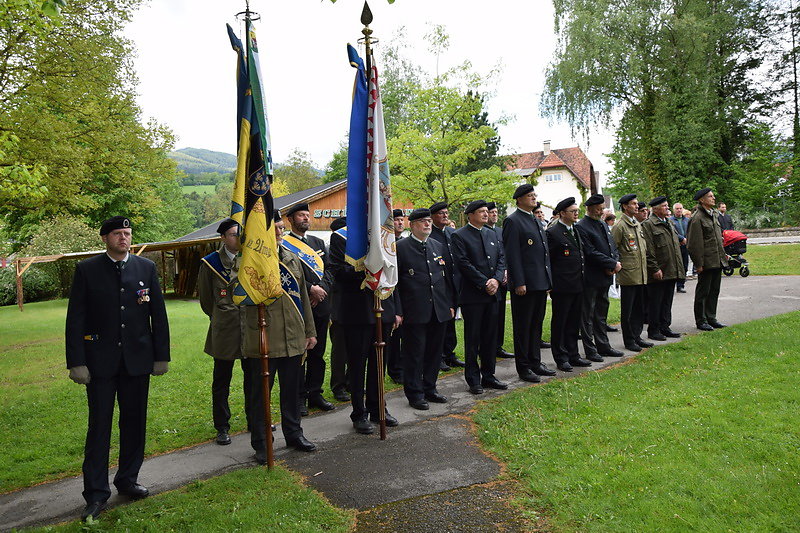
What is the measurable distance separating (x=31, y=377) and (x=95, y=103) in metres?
9.77

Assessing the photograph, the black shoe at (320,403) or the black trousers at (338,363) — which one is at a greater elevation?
the black trousers at (338,363)

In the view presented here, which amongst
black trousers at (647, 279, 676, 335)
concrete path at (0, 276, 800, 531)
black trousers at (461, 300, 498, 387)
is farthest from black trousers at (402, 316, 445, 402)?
black trousers at (647, 279, 676, 335)

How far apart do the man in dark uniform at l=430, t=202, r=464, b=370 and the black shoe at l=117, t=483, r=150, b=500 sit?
4.03 metres

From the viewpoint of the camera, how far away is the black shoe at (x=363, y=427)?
18.6 feet

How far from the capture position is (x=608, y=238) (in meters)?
8.57

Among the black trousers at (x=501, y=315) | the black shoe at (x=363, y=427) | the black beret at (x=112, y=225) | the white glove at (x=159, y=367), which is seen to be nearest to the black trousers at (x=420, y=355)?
the black shoe at (x=363, y=427)

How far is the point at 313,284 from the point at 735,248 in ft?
47.1

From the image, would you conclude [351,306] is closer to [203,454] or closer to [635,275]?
[203,454]

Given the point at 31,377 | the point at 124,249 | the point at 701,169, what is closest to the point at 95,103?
the point at 31,377

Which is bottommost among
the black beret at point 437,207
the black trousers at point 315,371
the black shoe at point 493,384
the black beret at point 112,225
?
the black shoe at point 493,384

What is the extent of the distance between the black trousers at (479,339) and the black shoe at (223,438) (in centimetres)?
291

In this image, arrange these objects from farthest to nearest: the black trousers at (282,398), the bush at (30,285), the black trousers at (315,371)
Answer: the bush at (30,285)
the black trousers at (315,371)
the black trousers at (282,398)

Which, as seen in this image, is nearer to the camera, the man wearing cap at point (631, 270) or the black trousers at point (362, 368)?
the black trousers at point (362, 368)

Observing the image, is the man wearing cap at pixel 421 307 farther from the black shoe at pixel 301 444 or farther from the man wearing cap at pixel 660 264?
the man wearing cap at pixel 660 264
